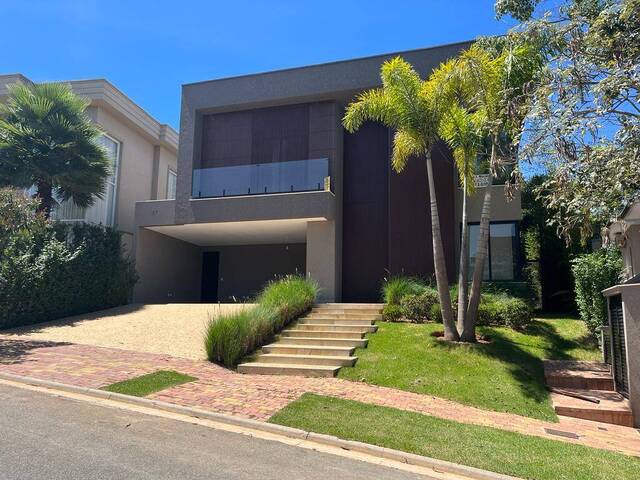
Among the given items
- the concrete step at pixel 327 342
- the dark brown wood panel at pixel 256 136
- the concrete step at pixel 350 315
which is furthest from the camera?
the dark brown wood panel at pixel 256 136

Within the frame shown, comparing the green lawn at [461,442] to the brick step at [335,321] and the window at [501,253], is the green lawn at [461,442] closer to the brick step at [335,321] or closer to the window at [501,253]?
the brick step at [335,321]

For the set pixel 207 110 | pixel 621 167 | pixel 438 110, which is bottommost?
pixel 621 167

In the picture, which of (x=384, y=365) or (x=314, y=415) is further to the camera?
(x=384, y=365)

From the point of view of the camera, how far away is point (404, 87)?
451 inches

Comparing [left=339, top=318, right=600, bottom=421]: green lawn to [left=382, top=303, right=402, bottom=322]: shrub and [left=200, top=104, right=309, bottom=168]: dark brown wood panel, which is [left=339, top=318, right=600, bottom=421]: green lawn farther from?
[left=200, top=104, right=309, bottom=168]: dark brown wood panel

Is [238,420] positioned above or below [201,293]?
below

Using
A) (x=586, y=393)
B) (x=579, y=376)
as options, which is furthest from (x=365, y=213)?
(x=586, y=393)

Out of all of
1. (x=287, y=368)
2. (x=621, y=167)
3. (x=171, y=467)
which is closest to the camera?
(x=171, y=467)

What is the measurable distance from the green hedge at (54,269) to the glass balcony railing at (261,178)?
12.1 ft

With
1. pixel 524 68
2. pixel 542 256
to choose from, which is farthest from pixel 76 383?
pixel 542 256

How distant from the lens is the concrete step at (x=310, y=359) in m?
10.6

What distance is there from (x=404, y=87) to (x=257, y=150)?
868cm

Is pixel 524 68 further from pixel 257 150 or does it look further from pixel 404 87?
pixel 257 150

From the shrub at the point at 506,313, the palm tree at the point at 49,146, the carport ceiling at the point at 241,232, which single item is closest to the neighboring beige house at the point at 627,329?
the shrub at the point at 506,313
